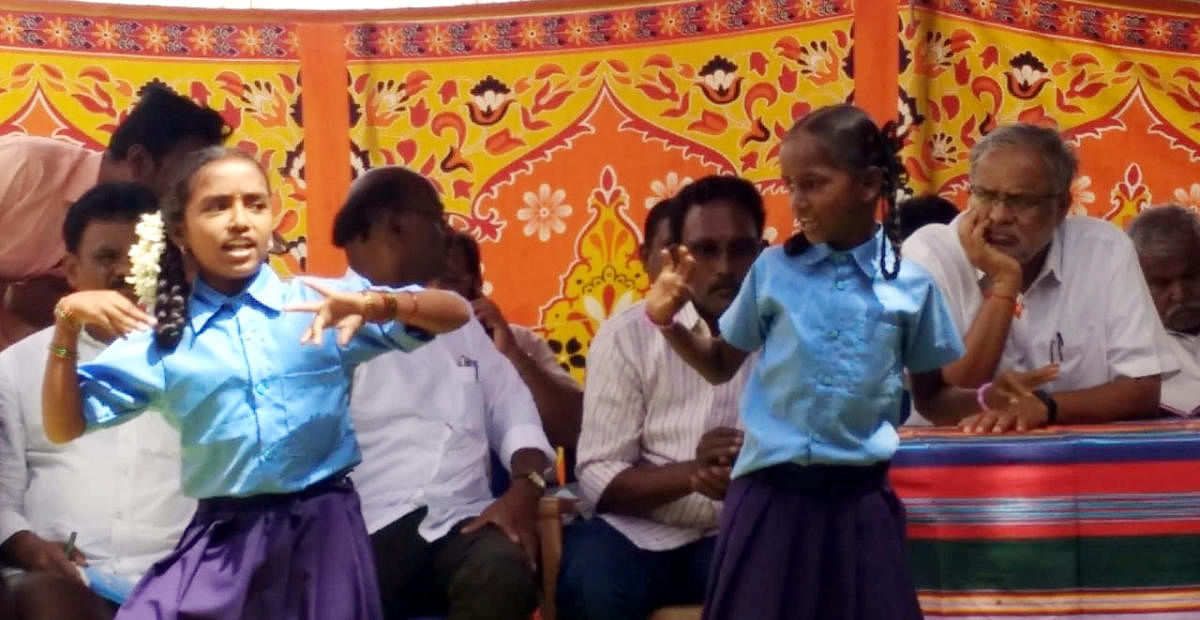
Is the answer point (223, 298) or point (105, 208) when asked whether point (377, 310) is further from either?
point (105, 208)

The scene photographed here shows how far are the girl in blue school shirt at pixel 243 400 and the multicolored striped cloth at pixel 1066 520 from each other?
1.01 m

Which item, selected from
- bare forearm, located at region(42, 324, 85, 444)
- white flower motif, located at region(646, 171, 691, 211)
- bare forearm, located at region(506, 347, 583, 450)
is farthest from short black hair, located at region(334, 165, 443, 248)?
bare forearm, located at region(42, 324, 85, 444)

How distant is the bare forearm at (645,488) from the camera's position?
3926 millimetres

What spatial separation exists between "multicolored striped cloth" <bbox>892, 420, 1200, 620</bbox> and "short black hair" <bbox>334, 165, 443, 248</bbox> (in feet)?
4.98

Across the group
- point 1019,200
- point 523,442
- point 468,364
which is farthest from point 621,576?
point 1019,200

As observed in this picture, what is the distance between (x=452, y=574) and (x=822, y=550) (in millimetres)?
993

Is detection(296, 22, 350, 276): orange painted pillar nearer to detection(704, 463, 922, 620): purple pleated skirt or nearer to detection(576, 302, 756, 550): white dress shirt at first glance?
detection(576, 302, 756, 550): white dress shirt

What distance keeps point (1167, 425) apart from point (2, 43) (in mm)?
3381

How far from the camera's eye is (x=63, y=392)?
10.3 feet

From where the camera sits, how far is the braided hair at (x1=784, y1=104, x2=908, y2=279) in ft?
10.8

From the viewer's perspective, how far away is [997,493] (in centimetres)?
342

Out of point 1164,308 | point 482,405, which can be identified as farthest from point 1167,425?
point 482,405

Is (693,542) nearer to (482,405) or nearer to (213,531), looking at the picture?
(482,405)

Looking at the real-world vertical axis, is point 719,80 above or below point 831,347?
above
